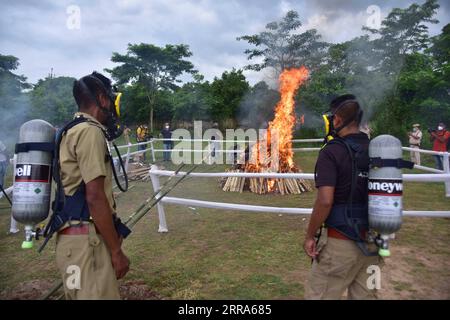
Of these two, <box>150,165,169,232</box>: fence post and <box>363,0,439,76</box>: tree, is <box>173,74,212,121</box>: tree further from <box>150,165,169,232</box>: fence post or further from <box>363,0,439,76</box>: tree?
<box>150,165,169,232</box>: fence post

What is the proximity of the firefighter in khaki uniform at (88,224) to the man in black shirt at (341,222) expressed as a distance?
1.53m

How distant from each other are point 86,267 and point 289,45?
22.0m

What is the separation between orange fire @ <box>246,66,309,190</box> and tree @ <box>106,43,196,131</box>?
2047 centimetres

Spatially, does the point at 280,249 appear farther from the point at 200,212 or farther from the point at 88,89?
the point at 88,89

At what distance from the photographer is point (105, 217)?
2.36 meters

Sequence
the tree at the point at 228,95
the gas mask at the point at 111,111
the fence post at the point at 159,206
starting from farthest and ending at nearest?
the tree at the point at 228,95 < the fence post at the point at 159,206 < the gas mask at the point at 111,111

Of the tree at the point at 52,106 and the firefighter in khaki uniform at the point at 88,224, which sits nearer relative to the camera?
the firefighter in khaki uniform at the point at 88,224

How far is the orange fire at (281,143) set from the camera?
35.1ft

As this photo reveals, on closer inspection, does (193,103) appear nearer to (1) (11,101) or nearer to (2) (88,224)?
(1) (11,101)

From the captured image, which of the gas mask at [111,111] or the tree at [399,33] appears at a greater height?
the tree at [399,33]

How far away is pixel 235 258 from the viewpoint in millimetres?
4742

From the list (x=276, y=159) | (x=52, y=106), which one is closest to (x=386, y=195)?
(x=276, y=159)

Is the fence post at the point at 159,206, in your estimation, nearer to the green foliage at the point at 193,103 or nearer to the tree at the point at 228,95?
the tree at the point at 228,95

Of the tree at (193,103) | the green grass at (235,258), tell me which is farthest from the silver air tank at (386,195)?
the tree at (193,103)
